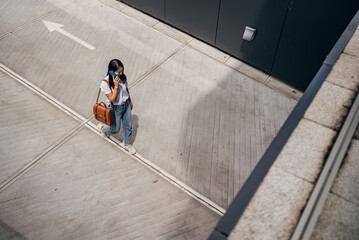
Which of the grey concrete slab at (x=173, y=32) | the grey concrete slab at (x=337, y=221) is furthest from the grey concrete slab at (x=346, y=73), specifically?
the grey concrete slab at (x=173, y=32)

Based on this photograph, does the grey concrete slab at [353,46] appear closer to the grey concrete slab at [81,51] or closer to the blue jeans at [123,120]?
the blue jeans at [123,120]

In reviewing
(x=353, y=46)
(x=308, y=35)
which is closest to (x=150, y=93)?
(x=308, y=35)

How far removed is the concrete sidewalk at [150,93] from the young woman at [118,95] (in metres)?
0.56

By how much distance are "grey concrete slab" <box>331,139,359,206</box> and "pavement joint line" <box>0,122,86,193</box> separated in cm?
502

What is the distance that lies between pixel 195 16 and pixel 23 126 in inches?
209

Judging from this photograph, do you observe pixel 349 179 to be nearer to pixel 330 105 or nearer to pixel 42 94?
pixel 330 105

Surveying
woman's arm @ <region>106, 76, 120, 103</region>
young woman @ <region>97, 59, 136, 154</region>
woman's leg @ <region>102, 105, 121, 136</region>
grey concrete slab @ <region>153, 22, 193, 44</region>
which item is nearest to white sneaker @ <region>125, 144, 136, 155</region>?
young woman @ <region>97, 59, 136, 154</region>

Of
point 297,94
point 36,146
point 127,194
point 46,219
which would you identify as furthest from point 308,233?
point 297,94

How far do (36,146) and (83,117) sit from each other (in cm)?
113

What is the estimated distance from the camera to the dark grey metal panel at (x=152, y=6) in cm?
913

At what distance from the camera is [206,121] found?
6.76 meters

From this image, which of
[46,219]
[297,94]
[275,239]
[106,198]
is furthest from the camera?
[297,94]

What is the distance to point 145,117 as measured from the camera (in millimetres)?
6703

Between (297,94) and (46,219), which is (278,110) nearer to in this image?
(297,94)
